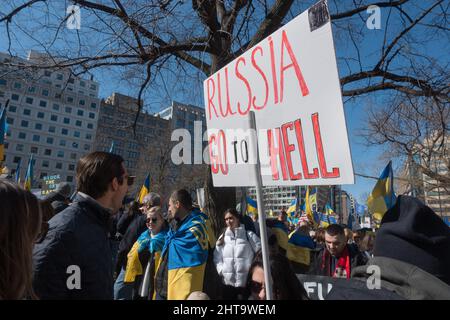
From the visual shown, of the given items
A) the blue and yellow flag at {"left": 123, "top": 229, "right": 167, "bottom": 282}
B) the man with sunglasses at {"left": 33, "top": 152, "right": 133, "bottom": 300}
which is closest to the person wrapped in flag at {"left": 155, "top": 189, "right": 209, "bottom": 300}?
the blue and yellow flag at {"left": 123, "top": 229, "right": 167, "bottom": 282}

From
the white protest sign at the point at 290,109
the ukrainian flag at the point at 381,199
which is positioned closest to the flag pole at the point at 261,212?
the white protest sign at the point at 290,109

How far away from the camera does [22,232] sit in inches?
43.8

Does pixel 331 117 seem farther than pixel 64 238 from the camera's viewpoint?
No

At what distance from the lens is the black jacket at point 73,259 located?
1.58 metres

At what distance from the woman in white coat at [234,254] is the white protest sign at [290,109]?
1.90 metres

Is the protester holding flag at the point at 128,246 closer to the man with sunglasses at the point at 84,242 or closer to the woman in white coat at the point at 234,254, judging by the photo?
the woman in white coat at the point at 234,254

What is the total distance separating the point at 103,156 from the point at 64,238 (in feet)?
1.94

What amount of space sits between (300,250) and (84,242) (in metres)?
3.46

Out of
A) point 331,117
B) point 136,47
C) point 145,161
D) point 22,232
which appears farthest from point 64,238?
point 145,161

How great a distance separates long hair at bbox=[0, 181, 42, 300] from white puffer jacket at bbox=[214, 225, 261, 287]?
2877 millimetres

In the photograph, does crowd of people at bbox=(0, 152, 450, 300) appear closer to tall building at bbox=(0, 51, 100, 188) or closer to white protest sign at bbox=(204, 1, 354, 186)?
white protest sign at bbox=(204, 1, 354, 186)

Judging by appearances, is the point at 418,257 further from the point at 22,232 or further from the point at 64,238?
the point at 64,238
